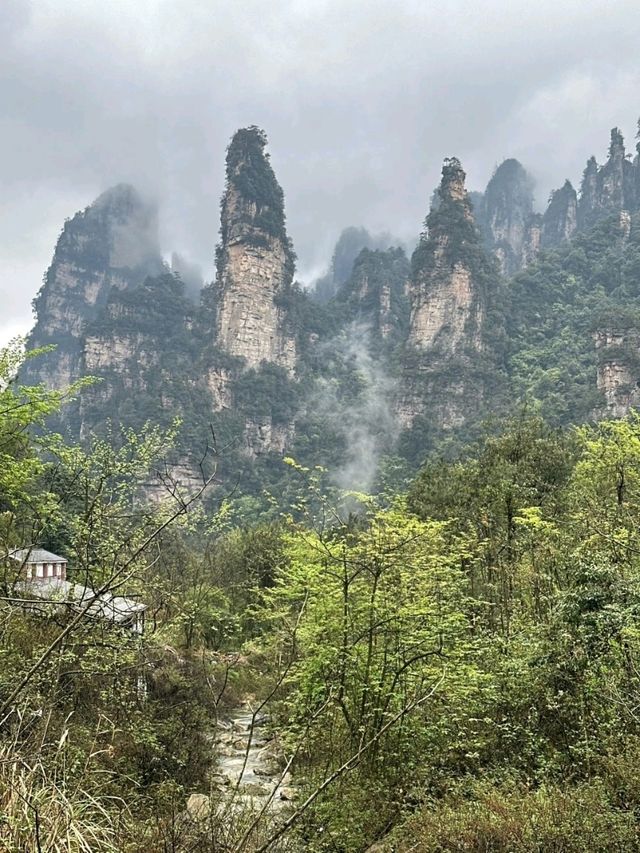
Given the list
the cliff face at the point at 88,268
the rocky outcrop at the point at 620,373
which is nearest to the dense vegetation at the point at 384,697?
the rocky outcrop at the point at 620,373

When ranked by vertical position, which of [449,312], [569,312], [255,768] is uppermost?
[569,312]

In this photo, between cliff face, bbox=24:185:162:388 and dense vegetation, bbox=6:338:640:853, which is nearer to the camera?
dense vegetation, bbox=6:338:640:853

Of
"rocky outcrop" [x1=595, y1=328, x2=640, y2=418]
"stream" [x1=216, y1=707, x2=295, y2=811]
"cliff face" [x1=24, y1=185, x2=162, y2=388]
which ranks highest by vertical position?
"cliff face" [x1=24, y1=185, x2=162, y2=388]

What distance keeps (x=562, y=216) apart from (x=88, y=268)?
101 meters

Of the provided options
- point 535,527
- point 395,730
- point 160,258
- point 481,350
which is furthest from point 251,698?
point 160,258

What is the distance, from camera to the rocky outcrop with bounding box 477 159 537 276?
123125 millimetres

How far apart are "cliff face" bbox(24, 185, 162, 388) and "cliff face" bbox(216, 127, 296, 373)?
5156cm

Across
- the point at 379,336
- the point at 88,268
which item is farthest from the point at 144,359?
the point at 88,268

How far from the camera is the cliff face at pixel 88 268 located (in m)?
133

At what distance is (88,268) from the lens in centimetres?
14212

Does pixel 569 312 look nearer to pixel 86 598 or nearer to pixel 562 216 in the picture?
pixel 562 216

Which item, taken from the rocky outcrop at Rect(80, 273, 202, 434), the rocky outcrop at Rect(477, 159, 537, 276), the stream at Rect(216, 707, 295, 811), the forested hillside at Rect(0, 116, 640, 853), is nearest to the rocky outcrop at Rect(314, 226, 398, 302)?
the rocky outcrop at Rect(477, 159, 537, 276)

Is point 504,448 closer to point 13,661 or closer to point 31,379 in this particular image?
point 13,661

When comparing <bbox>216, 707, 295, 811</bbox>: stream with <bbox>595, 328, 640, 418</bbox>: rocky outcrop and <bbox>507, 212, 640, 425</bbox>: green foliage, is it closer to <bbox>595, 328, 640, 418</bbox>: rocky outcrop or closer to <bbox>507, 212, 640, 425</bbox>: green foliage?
<bbox>595, 328, 640, 418</bbox>: rocky outcrop
